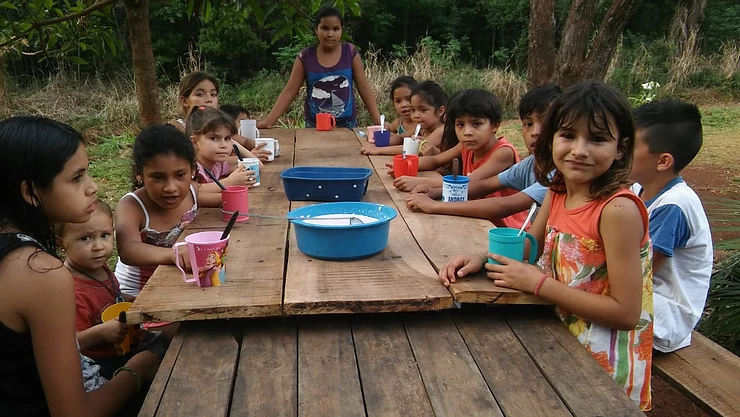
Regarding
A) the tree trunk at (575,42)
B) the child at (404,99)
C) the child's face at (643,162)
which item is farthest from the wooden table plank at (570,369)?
the tree trunk at (575,42)

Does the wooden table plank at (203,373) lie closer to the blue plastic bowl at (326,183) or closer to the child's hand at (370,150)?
the blue plastic bowl at (326,183)

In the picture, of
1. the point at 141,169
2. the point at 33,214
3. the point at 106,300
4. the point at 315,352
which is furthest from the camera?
the point at 141,169

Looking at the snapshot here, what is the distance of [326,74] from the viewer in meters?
5.17

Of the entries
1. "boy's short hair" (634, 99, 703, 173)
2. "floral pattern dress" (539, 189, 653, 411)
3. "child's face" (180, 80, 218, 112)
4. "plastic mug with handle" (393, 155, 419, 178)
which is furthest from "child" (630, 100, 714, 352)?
"child's face" (180, 80, 218, 112)

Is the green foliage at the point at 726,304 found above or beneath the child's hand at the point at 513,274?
beneath

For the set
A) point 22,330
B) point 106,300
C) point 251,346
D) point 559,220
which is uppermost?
point 559,220

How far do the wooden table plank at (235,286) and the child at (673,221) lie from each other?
1389 millimetres

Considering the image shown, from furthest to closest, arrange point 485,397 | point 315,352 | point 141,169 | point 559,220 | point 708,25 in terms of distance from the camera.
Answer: point 708,25, point 141,169, point 559,220, point 315,352, point 485,397

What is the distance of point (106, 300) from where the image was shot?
237 centimetres

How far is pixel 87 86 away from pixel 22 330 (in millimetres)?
11812

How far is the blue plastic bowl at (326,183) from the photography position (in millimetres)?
2840

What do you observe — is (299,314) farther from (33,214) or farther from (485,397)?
(33,214)

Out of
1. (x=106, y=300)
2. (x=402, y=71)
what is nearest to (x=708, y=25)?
(x=402, y=71)

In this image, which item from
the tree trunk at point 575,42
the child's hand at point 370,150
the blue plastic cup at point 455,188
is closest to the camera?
the blue plastic cup at point 455,188
